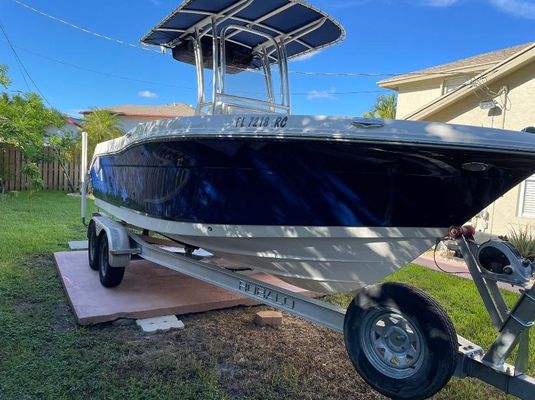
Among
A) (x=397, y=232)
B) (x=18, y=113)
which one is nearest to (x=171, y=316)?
(x=397, y=232)

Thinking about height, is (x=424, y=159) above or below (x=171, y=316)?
above

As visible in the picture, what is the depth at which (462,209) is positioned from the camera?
8.70 ft

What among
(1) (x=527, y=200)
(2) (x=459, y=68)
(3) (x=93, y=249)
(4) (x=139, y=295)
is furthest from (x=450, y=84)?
(4) (x=139, y=295)

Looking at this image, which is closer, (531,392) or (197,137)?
(531,392)

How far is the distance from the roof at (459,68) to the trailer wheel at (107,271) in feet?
35.2

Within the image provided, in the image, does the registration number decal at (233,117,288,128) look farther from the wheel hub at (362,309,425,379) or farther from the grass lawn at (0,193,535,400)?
the grass lawn at (0,193,535,400)

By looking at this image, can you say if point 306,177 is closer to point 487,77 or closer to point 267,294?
point 267,294

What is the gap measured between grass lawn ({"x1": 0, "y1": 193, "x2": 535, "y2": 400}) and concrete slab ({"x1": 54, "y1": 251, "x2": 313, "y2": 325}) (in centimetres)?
11

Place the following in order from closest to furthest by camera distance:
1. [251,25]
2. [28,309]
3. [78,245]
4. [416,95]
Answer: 1. [28,309]
2. [251,25]
3. [78,245]
4. [416,95]

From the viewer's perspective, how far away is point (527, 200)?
28.3 feet

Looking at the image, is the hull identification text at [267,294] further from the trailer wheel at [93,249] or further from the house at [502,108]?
the house at [502,108]

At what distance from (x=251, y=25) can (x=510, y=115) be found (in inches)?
267

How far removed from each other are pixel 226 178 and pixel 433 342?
172 centimetres

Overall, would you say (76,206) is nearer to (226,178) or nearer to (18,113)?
(18,113)
